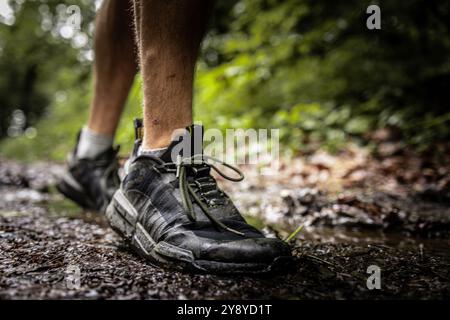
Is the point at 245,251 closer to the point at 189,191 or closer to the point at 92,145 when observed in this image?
the point at 189,191

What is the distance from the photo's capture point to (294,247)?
54.9 inches

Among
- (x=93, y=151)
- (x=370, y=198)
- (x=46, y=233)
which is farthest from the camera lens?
(x=370, y=198)

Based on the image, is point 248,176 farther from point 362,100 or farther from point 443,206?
point 362,100

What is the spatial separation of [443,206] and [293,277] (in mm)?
1664

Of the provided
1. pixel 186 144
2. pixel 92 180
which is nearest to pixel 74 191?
pixel 92 180

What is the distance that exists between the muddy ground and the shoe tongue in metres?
0.38

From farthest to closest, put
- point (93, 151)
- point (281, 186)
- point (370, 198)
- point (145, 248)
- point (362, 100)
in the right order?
point (362, 100), point (281, 186), point (370, 198), point (93, 151), point (145, 248)

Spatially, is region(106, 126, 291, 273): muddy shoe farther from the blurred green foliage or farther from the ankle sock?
the blurred green foliage

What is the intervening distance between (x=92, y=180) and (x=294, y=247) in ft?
4.10

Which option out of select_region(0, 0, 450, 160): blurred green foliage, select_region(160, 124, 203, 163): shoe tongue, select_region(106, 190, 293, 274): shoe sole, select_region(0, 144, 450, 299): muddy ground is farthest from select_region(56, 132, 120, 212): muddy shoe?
select_region(0, 0, 450, 160): blurred green foliage

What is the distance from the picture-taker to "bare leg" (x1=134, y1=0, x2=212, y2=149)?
1.22 metres

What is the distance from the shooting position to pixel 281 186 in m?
3.13
